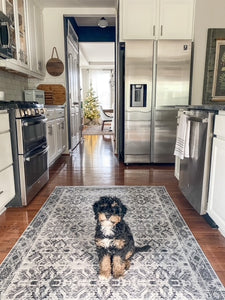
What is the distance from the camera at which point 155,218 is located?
6.30 ft

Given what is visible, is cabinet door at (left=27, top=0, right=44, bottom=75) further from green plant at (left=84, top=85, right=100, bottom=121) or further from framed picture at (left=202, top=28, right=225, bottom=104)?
green plant at (left=84, top=85, right=100, bottom=121)

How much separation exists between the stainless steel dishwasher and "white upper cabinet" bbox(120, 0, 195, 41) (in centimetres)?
179

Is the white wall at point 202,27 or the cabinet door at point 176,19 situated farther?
the cabinet door at point 176,19

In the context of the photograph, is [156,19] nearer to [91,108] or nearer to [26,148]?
[26,148]

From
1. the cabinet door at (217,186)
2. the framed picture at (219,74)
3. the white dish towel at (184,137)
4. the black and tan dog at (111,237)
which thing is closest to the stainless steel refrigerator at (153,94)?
the framed picture at (219,74)

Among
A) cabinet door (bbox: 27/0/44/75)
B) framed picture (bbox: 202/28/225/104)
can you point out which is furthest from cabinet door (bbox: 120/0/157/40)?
cabinet door (bbox: 27/0/44/75)

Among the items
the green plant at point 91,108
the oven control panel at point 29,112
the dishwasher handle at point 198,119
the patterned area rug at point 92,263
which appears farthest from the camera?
the green plant at point 91,108

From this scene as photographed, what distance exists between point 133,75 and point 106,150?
1.82 m

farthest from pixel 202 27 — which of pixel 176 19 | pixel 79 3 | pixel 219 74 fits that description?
pixel 79 3

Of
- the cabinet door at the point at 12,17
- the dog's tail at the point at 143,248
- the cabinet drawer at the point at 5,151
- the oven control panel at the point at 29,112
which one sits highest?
the cabinet door at the point at 12,17

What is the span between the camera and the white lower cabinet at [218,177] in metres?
1.55

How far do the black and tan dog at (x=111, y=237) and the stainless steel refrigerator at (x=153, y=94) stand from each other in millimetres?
2367

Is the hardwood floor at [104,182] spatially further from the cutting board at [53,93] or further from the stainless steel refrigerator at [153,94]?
the cutting board at [53,93]

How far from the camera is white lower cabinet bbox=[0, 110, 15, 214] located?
1.81 metres
